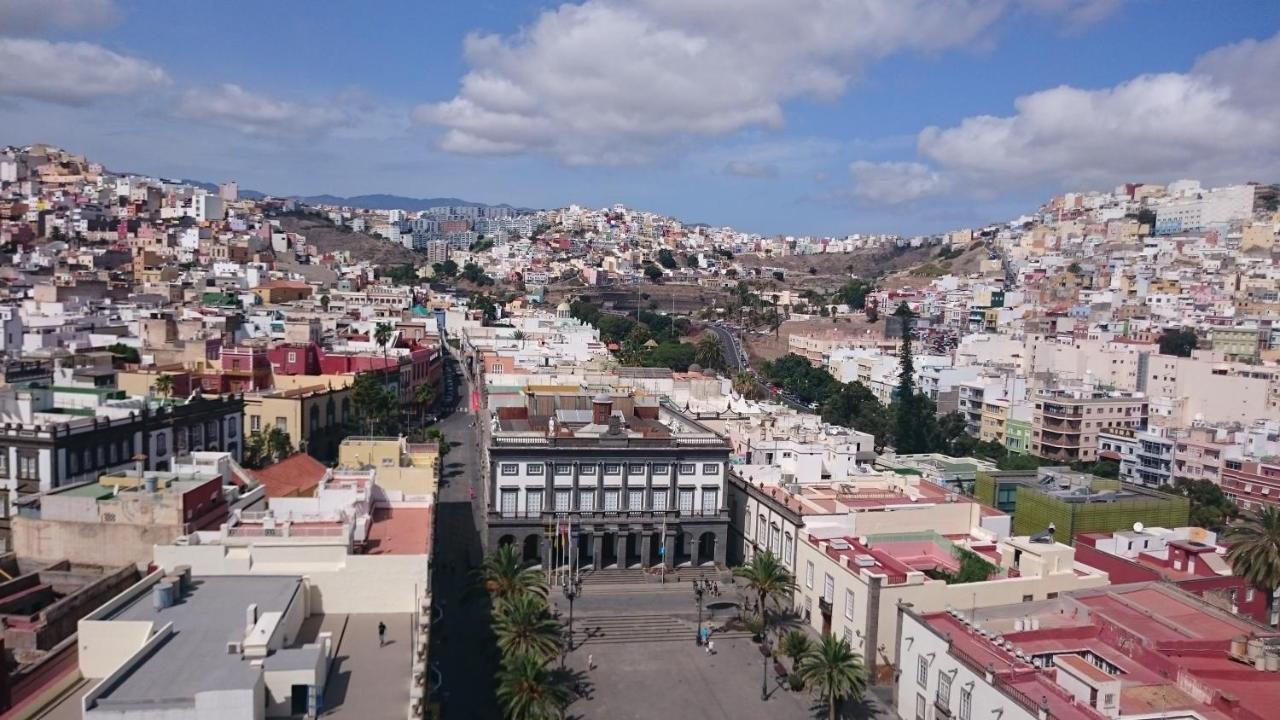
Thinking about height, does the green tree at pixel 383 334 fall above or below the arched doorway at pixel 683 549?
above

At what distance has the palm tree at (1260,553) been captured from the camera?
33.3 metres

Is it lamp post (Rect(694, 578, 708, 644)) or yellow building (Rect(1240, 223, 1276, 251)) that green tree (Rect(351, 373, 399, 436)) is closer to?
lamp post (Rect(694, 578, 708, 644))

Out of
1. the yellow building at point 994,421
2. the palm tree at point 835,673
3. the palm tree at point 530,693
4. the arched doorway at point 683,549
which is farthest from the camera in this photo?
the yellow building at point 994,421

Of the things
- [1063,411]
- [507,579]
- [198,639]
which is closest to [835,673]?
[507,579]

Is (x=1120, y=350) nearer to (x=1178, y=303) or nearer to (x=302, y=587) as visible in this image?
(x=1178, y=303)

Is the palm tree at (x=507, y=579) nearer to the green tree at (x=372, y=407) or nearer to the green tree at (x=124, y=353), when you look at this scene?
the green tree at (x=372, y=407)

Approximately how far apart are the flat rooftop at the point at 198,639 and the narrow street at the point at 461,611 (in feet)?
28.8

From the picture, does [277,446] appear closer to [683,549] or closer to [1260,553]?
[683,549]

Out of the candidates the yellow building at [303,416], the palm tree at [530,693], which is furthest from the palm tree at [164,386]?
the palm tree at [530,693]

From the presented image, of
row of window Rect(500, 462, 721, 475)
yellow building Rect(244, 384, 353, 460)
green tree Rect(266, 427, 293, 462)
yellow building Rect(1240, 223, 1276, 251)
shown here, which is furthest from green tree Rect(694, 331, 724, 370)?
yellow building Rect(1240, 223, 1276, 251)

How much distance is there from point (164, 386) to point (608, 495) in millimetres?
25381

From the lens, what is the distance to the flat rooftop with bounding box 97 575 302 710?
659 inches

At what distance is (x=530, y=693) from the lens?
25.8 metres

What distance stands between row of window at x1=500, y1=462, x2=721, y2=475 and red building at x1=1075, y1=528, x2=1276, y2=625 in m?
15.8
